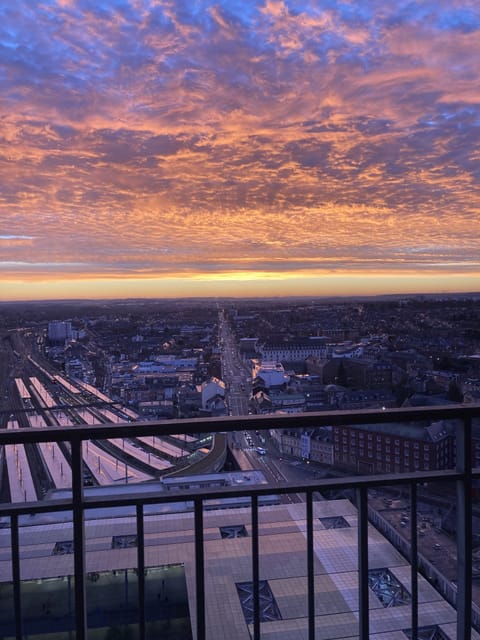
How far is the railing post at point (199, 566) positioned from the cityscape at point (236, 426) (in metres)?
0.07

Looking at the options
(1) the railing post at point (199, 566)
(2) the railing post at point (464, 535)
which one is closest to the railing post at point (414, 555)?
(2) the railing post at point (464, 535)

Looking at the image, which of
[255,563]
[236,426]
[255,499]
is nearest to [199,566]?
[255,563]

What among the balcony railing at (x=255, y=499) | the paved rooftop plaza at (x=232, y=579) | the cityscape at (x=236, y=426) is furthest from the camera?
the paved rooftop plaza at (x=232, y=579)

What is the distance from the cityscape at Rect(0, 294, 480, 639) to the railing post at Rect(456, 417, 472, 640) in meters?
0.03

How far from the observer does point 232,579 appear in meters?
2.00

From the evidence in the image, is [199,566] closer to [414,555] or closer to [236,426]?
[236,426]

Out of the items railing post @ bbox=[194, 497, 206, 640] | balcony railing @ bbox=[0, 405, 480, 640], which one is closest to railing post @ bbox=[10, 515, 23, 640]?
balcony railing @ bbox=[0, 405, 480, 640]

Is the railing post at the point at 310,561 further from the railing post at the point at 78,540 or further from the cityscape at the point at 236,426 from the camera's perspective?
the railing post at the point at 78,540

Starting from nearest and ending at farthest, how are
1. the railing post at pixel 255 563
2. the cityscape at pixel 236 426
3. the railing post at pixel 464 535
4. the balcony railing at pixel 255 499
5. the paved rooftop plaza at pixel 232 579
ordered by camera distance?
the balcony railing at pixel 255 499 → the railing post at pixel 255 563 → the railing post at pixel 464 535 → the cityscape at pixel 236 426 → the paved rooftop plaza at pixel 232 579

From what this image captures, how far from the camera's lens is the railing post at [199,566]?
1.42m

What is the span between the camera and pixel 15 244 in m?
9.02

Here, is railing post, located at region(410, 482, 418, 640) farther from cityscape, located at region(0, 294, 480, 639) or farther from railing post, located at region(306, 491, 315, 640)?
railing post, located at region(306, 491, 315, 640)

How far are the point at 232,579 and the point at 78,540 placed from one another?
35.5 inches

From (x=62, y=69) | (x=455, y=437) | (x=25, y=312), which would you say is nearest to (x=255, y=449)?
(x=455, y=437)
